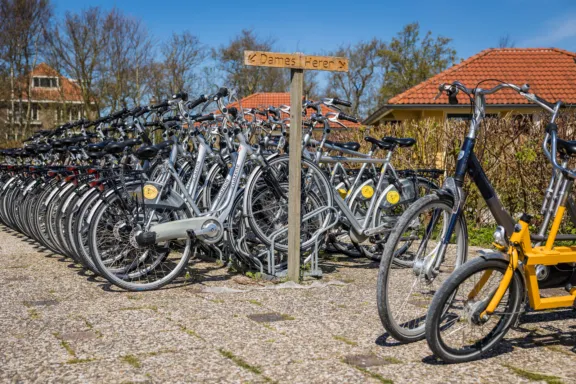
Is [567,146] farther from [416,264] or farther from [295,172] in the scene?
[295,172]

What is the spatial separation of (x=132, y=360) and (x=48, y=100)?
30990 mm

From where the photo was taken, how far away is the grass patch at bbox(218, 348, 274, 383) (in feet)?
10.4

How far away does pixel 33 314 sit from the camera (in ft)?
14.3

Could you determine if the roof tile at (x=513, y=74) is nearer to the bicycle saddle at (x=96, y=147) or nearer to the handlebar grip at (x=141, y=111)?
the handlebar grip at (x=141, y=111)

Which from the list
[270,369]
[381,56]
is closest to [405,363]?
[270,369]

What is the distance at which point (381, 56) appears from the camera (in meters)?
41.6

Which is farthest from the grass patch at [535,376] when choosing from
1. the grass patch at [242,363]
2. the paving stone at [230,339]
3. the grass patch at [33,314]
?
the grass patch at [33,314]

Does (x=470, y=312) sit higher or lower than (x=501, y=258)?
lower

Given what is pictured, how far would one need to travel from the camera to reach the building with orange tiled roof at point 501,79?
2106 centimetres

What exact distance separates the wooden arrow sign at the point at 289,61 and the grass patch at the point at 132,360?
8.00 feet

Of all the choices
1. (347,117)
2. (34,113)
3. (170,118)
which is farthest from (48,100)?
(347,117)

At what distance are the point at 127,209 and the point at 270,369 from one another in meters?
2.27

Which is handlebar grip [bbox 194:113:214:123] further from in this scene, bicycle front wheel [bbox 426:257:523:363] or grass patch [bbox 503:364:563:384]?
grass patch [bbox 503:364:563:384]

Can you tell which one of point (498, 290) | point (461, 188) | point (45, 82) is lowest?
point (498, 290)
